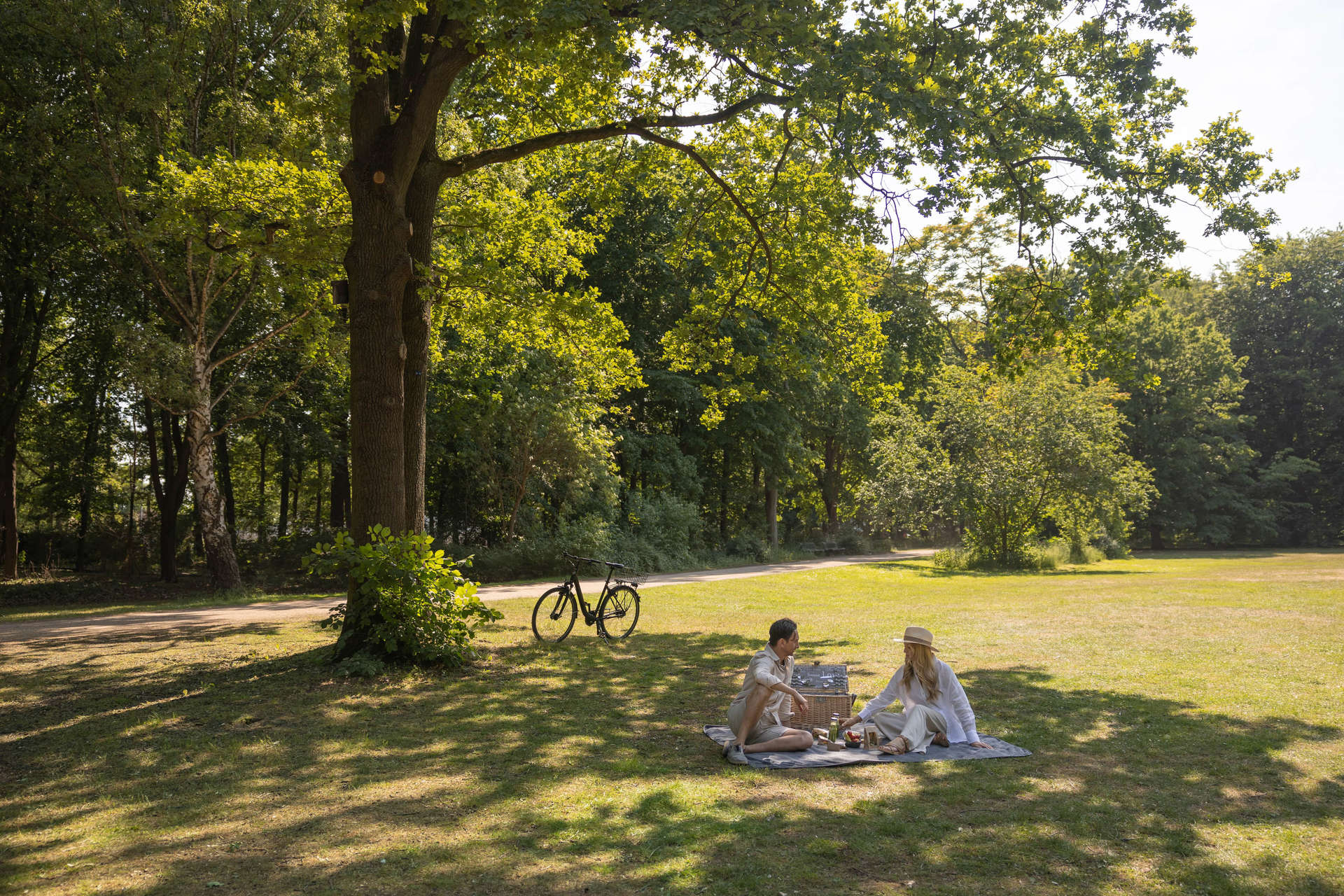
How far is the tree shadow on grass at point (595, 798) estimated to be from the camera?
13.5 ft

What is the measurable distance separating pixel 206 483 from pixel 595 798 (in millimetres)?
16713

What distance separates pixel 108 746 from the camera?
259 inches

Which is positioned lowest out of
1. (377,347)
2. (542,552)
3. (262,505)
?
(542,552)

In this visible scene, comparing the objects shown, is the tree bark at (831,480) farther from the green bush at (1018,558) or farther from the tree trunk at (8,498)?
the tree trunk at (8,498)

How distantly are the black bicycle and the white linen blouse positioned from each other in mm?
5635

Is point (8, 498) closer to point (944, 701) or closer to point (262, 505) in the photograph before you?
point (262, 505)

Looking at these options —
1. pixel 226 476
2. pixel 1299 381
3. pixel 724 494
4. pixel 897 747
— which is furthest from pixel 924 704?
pixel 1299 381

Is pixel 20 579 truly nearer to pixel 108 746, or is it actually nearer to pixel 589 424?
pixel 589 424

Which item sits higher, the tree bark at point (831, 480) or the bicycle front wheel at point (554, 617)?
the tree bark at point (831, 480)

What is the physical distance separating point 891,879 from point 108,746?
592cm

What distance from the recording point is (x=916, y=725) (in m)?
6.44

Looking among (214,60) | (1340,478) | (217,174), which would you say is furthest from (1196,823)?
(1340,478)

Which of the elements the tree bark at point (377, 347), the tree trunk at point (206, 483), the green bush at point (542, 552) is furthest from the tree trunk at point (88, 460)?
the tree bark at point (377, 347)

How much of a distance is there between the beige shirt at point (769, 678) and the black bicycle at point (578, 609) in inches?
211
